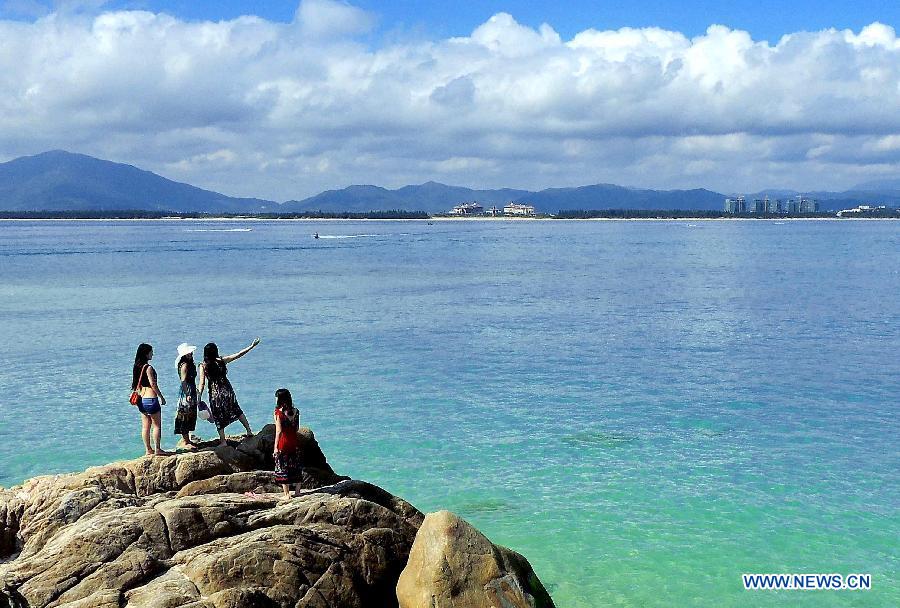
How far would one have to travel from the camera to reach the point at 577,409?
25250mm

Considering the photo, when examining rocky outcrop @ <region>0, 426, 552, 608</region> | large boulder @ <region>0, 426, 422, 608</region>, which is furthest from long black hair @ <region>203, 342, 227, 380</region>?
rocky outcrop @ <region>0, 426, 552, 608</region>

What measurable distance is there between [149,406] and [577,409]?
14412 millimetres

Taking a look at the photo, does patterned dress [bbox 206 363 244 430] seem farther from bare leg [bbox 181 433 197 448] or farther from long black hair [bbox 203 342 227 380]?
bare leg [bbox 181 433 197 448]

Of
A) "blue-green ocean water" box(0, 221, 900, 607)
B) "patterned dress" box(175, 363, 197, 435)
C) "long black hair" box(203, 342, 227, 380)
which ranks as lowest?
"blue-green ocean water" box(0, 221, 900, 607)

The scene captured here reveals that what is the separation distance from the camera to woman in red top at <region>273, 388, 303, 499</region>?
1262 cm

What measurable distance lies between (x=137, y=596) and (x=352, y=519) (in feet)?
10.1

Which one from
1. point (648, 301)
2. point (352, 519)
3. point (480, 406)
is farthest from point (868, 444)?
point (648, 301)

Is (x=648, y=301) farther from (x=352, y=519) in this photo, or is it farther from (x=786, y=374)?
(x=352, y=519)

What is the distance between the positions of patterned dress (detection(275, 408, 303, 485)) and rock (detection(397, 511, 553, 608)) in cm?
263

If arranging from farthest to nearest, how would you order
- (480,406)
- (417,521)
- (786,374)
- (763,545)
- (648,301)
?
1. (648,301)
2. (786,374)
3. (480,406)
4. (763,545)
5. (417,521)

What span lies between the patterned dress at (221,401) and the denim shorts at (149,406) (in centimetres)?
94

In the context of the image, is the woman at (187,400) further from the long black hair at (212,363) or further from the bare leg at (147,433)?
the bare leg at (147,433)

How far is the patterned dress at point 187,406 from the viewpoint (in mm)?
14391

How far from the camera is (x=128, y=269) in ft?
276
